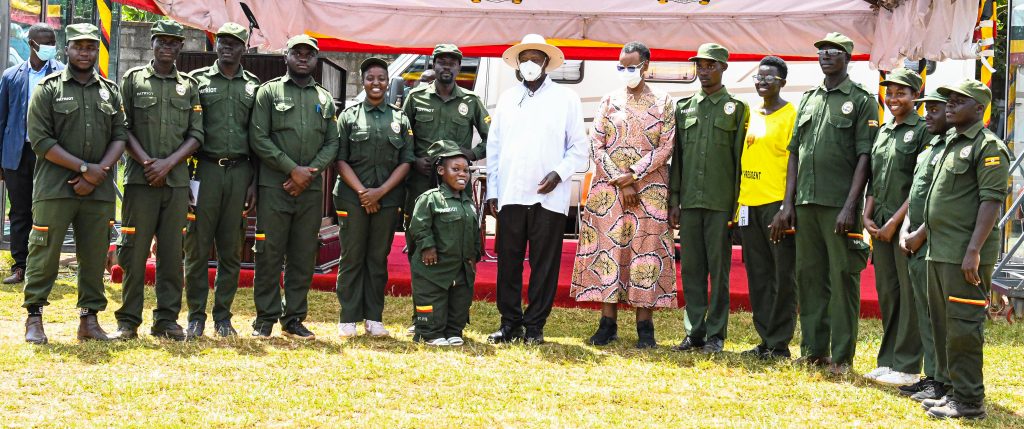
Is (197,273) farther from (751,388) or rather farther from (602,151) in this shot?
(751,388)

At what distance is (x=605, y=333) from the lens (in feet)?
22.5

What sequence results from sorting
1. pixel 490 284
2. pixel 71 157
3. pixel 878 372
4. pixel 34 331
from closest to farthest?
1. pixel 878 372
2. pixel 71 157
3. pixel 34 331
4. pixel 490 284

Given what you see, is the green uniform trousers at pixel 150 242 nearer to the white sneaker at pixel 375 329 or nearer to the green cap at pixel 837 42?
the white sneaker at pixel 375 329

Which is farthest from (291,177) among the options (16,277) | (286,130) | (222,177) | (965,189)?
(965,189)

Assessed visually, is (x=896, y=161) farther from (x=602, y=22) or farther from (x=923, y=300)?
(x=602, y=22)

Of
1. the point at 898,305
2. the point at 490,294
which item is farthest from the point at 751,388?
the point at 490,294

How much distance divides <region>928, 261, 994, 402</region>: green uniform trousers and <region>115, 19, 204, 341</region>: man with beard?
4.20 meters

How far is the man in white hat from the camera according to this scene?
21.9ft

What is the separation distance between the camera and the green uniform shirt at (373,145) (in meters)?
6.67

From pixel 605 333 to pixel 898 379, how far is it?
1.92 m

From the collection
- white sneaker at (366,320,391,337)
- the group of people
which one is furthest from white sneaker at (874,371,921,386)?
white sneaker at (366,320,391,337)

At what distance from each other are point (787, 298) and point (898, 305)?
0.78m

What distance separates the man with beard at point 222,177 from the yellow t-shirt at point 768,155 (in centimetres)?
305

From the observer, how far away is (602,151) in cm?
679
